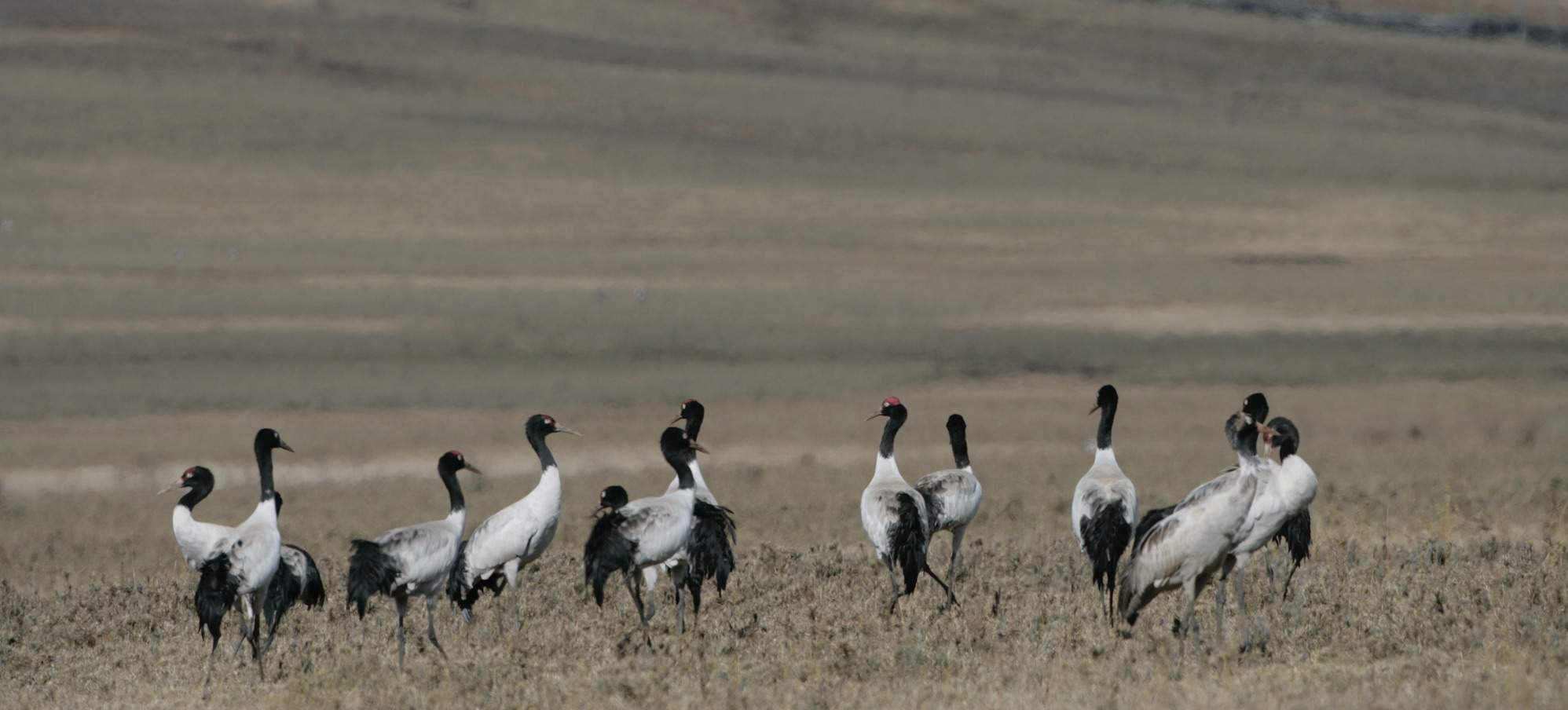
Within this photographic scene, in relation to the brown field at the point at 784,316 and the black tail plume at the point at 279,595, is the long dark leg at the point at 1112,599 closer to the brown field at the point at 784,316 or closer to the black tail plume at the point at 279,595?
the brown field at the point at 784,316

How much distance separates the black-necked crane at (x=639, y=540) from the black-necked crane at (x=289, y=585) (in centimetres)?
230

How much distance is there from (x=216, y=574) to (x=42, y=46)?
6214cm

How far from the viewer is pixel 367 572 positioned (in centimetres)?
1355

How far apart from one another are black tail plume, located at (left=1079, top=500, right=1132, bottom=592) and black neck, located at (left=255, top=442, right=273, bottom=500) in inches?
259

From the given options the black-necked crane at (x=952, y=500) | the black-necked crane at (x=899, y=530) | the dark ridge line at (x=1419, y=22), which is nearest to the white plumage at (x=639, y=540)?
the black-necked crane at (x=899, y=530)

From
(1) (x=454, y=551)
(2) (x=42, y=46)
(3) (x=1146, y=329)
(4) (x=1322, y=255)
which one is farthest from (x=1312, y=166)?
(1) (x=454, y=551)

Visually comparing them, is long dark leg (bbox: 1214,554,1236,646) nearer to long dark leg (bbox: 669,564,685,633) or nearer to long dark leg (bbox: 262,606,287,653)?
long dark leg (bbox: 669,564,685,633)

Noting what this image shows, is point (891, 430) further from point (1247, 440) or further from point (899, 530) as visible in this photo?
point (1247, 440)

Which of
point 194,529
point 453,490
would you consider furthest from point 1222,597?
point 194,529

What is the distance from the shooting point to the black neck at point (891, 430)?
17.2 meters

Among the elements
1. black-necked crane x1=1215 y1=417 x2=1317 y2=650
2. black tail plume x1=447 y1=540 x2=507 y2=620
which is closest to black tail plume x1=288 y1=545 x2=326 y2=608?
black tail plume x1=447 y1=540 x2=507 y2=620

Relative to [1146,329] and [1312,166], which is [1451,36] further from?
[1146,329]

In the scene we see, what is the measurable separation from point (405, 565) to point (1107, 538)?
5.53 metres

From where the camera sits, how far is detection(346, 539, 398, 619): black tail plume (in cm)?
1350
